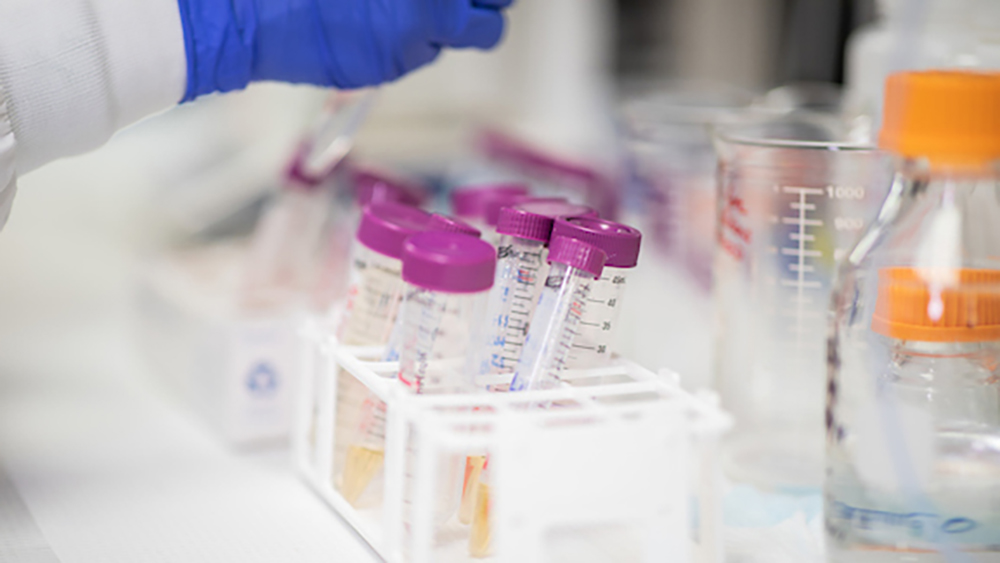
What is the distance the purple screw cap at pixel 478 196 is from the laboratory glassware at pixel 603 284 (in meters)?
0.18

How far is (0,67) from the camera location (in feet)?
2.30

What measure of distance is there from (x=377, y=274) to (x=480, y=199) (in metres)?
0.16

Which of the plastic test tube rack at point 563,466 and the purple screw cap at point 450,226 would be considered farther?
the purple screw cap at point 450,226

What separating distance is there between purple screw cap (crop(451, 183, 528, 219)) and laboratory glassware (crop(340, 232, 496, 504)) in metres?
0.21

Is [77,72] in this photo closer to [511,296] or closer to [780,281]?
[511,296]

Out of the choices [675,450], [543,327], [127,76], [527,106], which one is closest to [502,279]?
[543,327]

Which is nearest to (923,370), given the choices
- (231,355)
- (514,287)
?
(514,287)

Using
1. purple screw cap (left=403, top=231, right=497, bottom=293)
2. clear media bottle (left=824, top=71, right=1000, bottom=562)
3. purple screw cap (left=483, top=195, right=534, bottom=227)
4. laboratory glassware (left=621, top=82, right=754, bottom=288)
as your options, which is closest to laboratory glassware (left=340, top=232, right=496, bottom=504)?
purple screw cap (left=403, top=231, right=497, bottom=293)

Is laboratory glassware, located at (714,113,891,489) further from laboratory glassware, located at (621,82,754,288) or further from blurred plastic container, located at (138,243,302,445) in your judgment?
blurred plastic container, located at (138,243,302,445)

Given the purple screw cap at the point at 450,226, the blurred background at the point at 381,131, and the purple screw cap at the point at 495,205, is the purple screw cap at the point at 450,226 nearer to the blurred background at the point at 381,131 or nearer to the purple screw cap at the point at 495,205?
the purple screw cap at the point at 495,205

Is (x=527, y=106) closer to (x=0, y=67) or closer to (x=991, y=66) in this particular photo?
(x=991, y=66)

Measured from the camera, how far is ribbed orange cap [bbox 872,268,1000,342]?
1.94 feet

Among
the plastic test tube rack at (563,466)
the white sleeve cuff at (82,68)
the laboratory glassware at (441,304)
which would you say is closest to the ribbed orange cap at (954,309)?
the plastic test tube rack at (563,466)

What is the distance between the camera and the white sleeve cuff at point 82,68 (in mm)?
714
